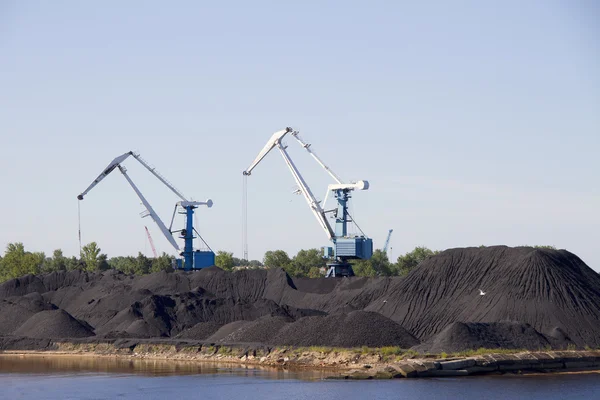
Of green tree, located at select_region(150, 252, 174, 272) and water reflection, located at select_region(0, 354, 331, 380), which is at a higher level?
green tree, located at select_region(150, 252, 174, 272)

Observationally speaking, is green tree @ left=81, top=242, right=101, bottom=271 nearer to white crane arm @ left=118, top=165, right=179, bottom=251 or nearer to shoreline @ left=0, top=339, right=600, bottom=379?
white crane arm @ left=118, top=165, right=179, bottom=251

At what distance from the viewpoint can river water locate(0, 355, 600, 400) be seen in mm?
40750

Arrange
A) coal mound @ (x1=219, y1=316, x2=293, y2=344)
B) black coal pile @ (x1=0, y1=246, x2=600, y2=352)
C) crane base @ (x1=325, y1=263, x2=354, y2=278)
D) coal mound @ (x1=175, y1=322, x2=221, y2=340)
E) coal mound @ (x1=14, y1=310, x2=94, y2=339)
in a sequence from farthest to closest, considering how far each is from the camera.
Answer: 1. crane base @ (x1=325, y1=263, x2=354, y2=278)
2. coal mound @ (x1=14, y1=310, x2=94, y2=339)
3. coal mound @ (x1=175, y1=322, x2=221, y2=340)
4. coal mound @ (x1=219, y1=316, x2=293, y2=344)
5. black coal pile @ (x1=0, y1=246, x2=600, y2=352)

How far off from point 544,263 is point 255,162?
6689 cm

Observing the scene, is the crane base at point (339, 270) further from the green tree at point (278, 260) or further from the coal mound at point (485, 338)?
the coal mound at point (485, 338)

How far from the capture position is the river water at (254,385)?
134 feet

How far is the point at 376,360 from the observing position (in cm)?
4938

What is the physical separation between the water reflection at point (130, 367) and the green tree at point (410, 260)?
8216 cm

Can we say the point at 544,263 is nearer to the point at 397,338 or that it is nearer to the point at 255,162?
the point at 397,338

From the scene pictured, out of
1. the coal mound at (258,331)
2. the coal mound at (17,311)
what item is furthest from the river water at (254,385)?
the coal mound at (17,311)

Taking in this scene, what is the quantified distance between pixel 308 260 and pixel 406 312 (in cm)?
9956

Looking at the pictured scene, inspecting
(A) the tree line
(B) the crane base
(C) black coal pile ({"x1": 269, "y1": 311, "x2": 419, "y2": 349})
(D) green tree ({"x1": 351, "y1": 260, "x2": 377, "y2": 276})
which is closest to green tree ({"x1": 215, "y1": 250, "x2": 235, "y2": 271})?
(A) the tree line

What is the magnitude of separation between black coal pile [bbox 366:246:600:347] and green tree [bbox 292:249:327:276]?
85.2 meters

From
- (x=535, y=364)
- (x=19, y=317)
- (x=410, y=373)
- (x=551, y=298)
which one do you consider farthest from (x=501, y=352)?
(x=19, y=317)
